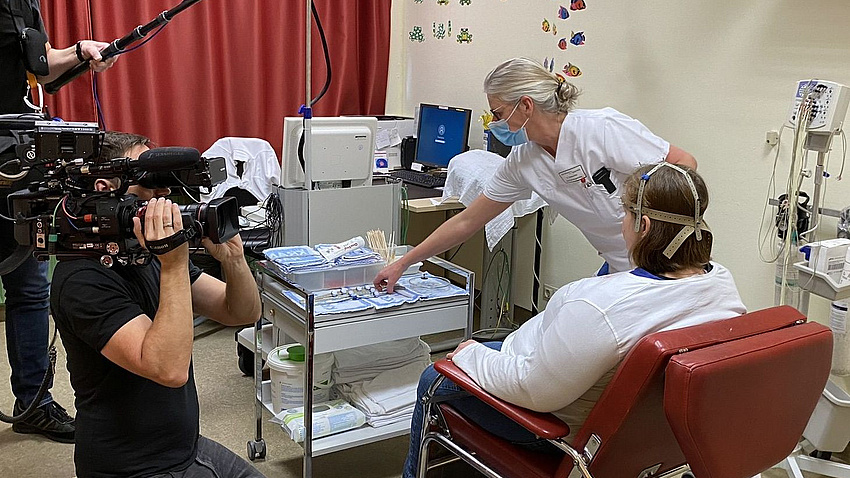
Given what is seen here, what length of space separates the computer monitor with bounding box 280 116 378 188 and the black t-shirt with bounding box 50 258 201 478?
1.11m

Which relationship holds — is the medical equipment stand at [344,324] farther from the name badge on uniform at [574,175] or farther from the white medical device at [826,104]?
the white medical device at [826,104]

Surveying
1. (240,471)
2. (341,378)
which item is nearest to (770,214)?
(341,378)

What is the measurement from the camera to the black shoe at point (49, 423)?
255cm

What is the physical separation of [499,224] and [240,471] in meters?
1.82

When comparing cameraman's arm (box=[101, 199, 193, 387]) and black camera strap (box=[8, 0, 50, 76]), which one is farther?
black camera strap (box=[8, 0, 50, 76])

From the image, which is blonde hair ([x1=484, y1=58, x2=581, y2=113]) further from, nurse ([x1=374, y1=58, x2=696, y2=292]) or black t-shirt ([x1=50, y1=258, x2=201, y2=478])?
black t-shirt ([x1=50, y1=258, x2=201, y2=478])

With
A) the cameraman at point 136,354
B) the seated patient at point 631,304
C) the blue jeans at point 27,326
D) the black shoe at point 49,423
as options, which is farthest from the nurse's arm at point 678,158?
the black shoe at point 49,423

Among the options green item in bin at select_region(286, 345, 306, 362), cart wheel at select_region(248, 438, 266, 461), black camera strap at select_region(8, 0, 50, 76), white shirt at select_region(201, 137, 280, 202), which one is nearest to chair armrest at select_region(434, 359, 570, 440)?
green item in bin at select_region(286, 345, 306, 362)

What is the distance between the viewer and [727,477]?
4.58ft

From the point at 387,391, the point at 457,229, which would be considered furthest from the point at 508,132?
the point at 387,391

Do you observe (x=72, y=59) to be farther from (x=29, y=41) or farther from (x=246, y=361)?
(x=246, y=361)

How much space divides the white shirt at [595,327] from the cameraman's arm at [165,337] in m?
0.64

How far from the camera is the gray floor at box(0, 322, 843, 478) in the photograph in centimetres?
241

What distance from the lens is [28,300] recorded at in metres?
2.50
